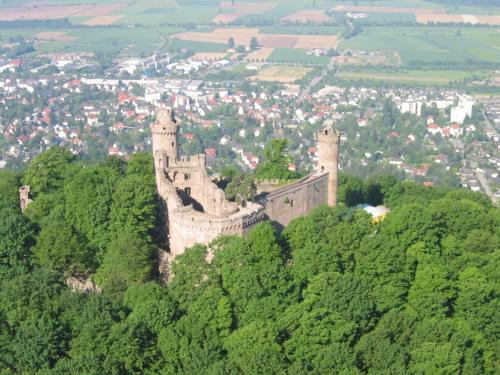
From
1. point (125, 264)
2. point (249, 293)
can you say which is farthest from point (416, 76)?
point (249, 293)

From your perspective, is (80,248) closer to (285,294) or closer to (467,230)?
(285,294)

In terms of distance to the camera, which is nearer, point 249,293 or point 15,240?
point 249,293

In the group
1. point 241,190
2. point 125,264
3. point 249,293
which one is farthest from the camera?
point 241,190

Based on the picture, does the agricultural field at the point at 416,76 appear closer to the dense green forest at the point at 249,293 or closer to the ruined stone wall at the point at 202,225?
the dense green forest at the point at 249,293

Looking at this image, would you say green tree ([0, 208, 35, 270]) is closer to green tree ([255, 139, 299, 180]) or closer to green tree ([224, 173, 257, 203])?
green tree ([224, 173, 257, 203])

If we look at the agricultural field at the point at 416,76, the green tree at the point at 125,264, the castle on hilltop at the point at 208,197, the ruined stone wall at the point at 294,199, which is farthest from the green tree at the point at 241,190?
the agricultural field at the point at 416,76

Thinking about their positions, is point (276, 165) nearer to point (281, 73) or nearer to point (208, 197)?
point (208, 197)

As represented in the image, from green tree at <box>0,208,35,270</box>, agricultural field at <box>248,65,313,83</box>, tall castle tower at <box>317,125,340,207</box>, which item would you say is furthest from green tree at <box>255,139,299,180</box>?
agricultural field at <box>248,65,313,83</box>

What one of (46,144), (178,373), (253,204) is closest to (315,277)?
(253,204)
